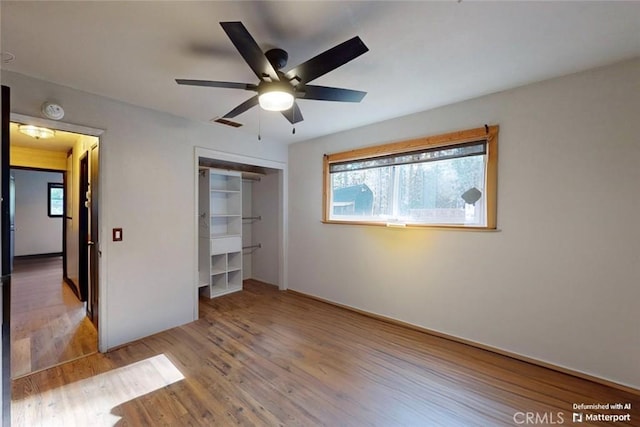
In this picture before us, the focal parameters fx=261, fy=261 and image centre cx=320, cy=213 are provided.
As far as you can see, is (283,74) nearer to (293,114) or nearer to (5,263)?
(293,114)

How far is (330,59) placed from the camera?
1.48 meters

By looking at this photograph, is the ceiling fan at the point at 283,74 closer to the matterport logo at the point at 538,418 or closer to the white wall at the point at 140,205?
the white wall at the point at 140,205

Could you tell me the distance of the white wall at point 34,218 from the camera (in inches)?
262

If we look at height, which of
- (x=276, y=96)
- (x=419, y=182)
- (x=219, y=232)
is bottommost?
(x=219, y=232)

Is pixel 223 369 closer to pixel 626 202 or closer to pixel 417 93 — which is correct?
pixel 417 93

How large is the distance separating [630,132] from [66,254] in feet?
25.1

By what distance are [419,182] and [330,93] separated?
1.64 meters

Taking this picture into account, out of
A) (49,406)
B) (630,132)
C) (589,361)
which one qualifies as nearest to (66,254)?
(49,406)

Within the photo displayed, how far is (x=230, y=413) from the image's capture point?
1748mm

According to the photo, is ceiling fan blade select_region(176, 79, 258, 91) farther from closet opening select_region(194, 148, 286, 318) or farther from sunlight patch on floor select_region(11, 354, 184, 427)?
sunlight patch on floor select_region(11, 354, 184, 427)

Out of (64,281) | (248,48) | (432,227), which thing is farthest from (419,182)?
(64,281)

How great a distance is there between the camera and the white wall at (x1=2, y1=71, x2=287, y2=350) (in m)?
2.44

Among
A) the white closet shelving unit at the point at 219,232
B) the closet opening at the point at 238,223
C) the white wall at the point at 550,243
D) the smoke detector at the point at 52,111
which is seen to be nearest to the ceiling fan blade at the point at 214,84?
the smoke detector at the point at 52,111

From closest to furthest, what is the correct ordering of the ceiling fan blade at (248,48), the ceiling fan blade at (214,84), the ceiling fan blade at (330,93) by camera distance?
the ceiling fan blade at (248,48) < the ceiling fan blade at (214,84) < the ceiling fan blade at (330,93)
